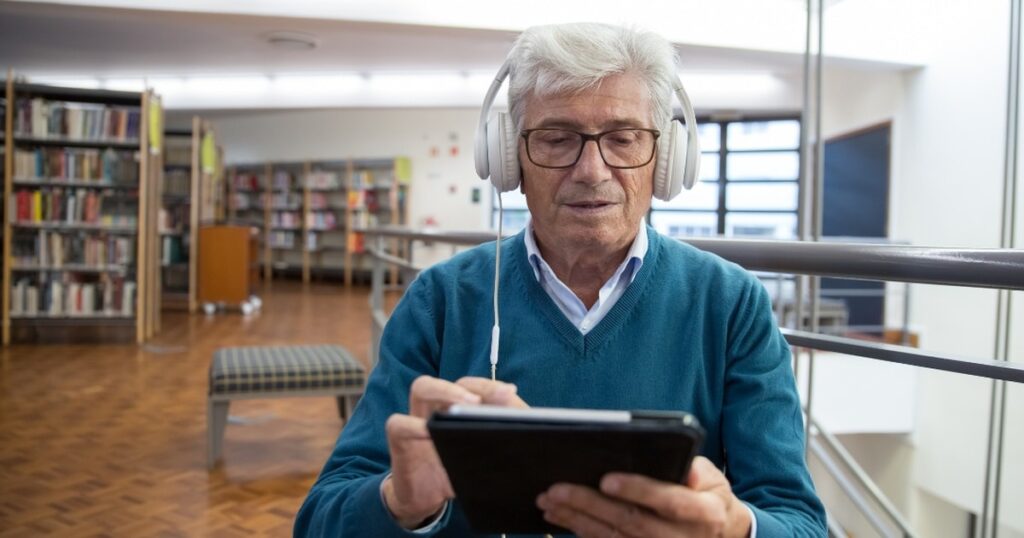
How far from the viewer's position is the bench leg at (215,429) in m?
3.47

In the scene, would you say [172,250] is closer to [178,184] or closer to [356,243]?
[178,184]

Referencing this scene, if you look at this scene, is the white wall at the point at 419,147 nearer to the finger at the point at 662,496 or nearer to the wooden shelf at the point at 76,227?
the wooden shelf at the point at 76,227

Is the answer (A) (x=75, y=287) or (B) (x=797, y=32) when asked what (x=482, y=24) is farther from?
(A) (x=75, y=287)

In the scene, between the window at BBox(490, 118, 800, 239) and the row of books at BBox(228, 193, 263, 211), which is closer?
the window at BBox(490, 118, 800, 239)

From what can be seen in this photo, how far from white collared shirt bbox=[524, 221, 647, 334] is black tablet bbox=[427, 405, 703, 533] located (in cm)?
40

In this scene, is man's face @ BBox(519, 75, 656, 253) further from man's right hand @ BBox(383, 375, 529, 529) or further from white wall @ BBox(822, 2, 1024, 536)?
white wall @ BBox(822, 2, 1024, 536)

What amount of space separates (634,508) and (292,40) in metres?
8.65

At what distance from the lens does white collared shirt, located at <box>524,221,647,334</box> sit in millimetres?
1088

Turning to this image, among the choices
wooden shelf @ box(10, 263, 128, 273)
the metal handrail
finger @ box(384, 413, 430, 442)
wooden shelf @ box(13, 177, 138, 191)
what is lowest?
wooden shelf @ box(10, 263, 128, 273)

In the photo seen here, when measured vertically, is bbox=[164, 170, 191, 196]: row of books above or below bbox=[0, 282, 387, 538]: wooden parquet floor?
above

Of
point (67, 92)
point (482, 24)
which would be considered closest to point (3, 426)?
point (67, 92)

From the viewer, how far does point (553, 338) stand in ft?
3.46

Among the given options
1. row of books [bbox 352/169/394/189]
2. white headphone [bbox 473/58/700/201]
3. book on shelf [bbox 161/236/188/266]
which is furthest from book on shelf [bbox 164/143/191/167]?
white headphone [bbox 473/58/700/201]

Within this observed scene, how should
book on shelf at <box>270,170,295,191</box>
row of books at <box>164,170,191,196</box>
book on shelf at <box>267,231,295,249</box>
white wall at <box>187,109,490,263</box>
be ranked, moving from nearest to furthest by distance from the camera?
row of books at <box>164,170,191,196</box> → white wall at <box>187,109,490,263</box> → book on shelf at <box>270,170,295,191</box> → book on shelf at <box>267,231,295,249</box>
